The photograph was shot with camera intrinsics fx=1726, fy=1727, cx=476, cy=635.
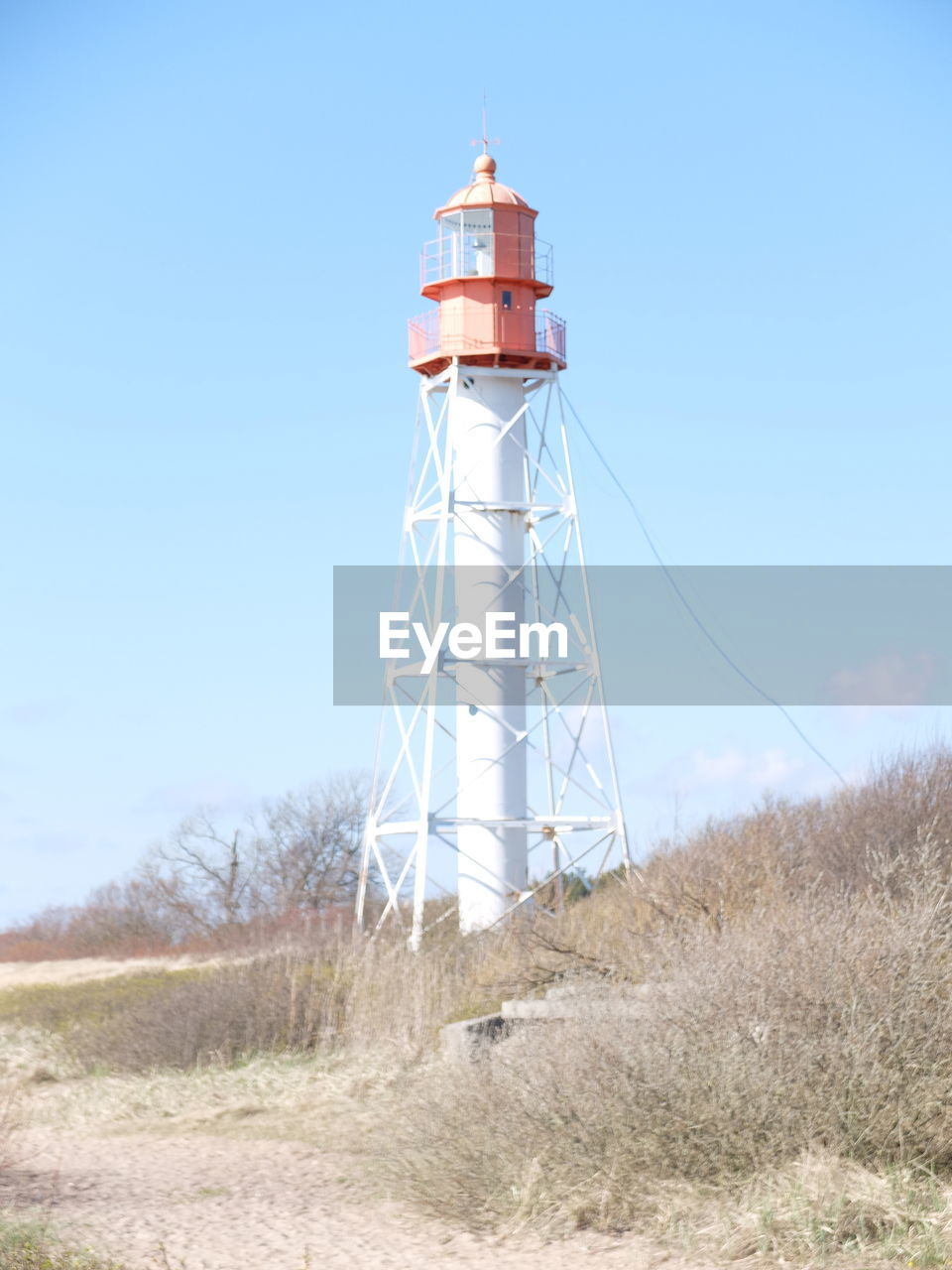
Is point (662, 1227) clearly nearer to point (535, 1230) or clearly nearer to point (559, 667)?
point (535, 1230)

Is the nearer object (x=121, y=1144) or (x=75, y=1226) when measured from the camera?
(x=75, y=1226)

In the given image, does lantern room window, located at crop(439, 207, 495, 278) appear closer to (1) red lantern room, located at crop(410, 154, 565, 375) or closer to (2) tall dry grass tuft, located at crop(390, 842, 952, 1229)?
(1) red lantern room, located at crop(410, 154, 565, 375)

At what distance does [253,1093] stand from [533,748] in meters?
11.0

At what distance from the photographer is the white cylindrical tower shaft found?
95.5 feet

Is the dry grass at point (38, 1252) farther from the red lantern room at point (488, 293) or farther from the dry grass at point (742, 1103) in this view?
the red lantern room at point (488, 293)

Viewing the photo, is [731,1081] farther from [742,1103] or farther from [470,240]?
[470,240]

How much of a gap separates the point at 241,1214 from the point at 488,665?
15783 millimetres

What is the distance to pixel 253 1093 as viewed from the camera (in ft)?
65.5

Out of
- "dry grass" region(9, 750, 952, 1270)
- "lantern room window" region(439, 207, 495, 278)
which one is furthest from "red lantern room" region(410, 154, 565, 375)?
"dry grass" region(9, 750, 952, 1270)

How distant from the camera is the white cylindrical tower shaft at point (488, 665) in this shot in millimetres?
29094

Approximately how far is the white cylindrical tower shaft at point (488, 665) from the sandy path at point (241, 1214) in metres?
11.4

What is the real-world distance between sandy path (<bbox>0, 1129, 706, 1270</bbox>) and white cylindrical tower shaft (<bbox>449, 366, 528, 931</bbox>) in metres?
11.4

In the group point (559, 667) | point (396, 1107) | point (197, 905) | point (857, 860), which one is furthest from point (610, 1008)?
point (197, 905)

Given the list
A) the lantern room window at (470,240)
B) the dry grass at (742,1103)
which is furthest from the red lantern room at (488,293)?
the dry grass at (742,1103)
